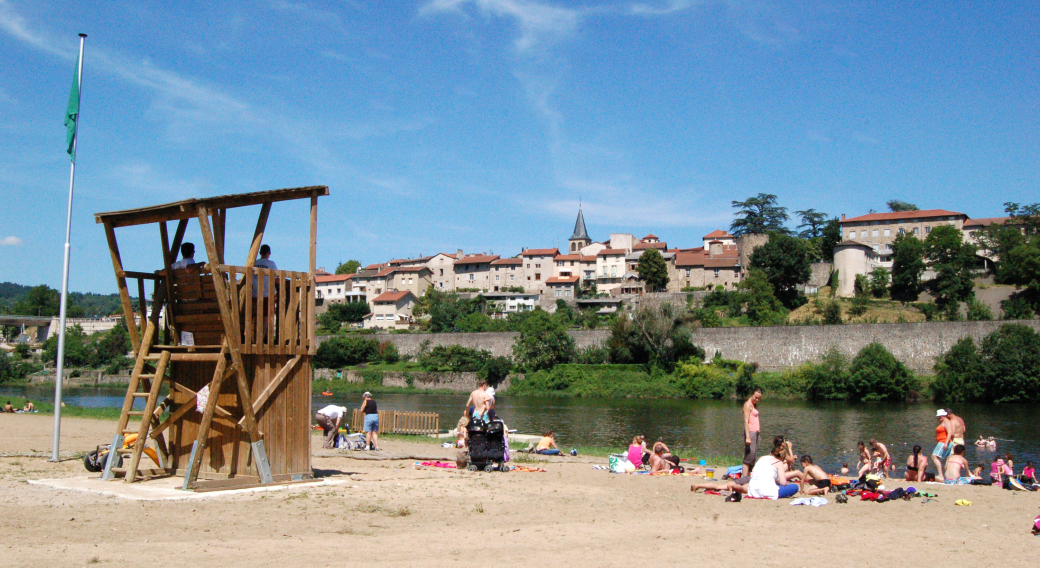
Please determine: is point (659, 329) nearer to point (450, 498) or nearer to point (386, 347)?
point (386, 347)

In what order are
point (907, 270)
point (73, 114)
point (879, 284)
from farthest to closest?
point (879, 284) < point (907, 270) < point (73, 114)

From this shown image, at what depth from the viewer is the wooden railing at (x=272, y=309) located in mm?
10406

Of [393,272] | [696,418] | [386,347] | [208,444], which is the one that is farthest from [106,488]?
[393,272]

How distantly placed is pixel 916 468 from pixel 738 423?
18473 mm

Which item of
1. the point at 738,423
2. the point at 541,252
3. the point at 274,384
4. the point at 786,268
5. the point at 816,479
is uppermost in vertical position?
the point at 541,252

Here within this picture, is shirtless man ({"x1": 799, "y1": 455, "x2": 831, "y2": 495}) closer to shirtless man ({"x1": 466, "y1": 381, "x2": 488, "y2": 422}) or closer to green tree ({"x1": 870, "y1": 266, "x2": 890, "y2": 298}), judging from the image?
shirtless man ({"x1": 466, "y1": 381, "x2": 488, "y2": 422})

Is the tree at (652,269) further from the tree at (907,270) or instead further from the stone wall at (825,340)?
the stone wall at (825,340)

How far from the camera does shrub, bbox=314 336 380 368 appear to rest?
71500mm

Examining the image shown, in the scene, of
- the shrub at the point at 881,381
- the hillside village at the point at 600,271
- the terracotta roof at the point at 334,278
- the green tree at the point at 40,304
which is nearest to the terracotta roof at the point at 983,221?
the hillside village at the point at 600,271

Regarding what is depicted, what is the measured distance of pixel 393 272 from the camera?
111625 mm

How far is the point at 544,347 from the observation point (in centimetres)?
6544

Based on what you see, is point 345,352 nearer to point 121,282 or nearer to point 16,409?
point 16,409

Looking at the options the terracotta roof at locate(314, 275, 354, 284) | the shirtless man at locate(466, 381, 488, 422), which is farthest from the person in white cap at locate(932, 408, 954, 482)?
the terracotta roof at locate(314, 275, 354, 284)

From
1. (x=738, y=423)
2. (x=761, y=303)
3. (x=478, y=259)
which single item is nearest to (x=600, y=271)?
(x=478, y=259)
